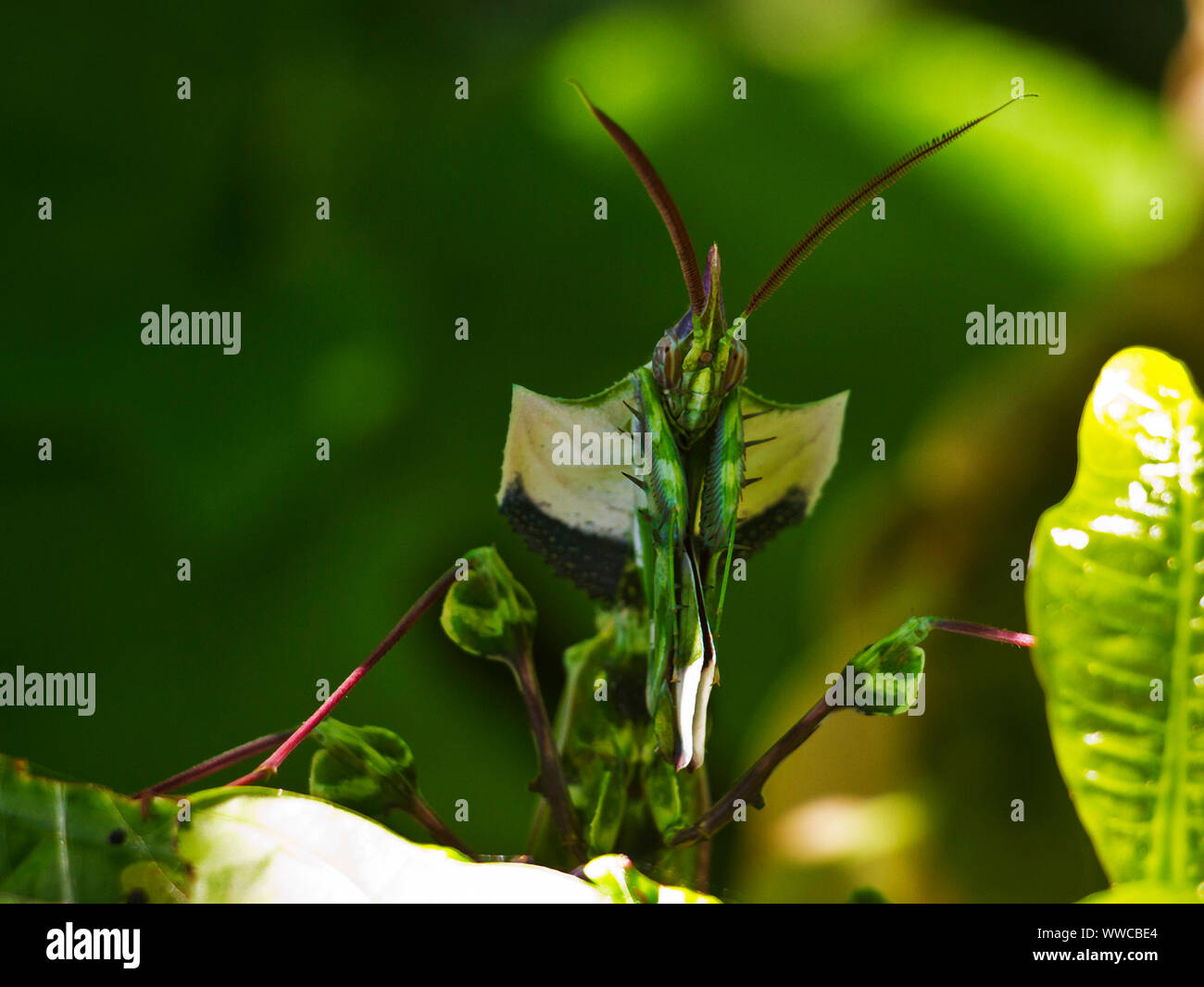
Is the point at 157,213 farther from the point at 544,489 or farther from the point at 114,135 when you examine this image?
the point at 544,489

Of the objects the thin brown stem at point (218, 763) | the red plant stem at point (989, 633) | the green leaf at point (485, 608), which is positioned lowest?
the thin brown stem at point (218, 763)

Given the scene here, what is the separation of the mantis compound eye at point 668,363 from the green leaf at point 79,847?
0.74ft

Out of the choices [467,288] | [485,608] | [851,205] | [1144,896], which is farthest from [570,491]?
[467,288]

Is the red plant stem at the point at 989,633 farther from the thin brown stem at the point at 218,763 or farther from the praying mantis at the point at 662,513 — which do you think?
the thin brown stem at the point at 218,763

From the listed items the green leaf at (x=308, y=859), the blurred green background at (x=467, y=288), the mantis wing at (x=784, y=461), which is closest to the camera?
the green leaf at (x=308, y=859)

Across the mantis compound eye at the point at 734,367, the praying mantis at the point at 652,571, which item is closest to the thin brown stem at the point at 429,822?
the praying mantis at the point at 652,571

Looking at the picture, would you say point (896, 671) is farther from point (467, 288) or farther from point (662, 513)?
point (467, 288)

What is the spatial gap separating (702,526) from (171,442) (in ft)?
1.83

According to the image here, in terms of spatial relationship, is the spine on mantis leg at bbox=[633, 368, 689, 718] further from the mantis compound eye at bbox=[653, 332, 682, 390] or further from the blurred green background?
the blurred green background

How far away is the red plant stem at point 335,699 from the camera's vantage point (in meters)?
0.37

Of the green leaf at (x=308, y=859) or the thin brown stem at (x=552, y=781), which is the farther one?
the thin brown stem at (x=552, y=781)

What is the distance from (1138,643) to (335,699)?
310 mm

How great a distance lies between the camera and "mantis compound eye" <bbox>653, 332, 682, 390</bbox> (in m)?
0.35
